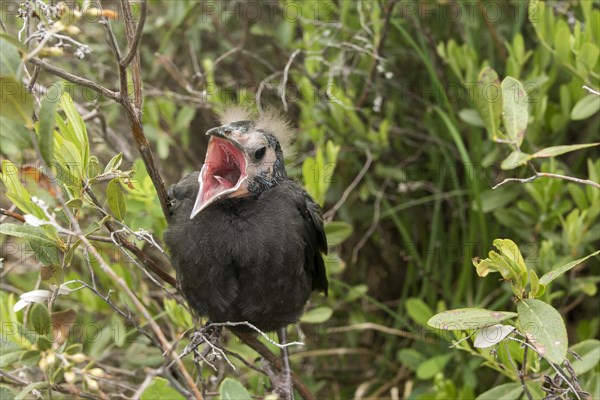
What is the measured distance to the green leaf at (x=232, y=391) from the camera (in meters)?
1.59

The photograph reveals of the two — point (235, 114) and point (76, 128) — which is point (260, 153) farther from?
point (76, 128)

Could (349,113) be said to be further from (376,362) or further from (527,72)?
(376,362)

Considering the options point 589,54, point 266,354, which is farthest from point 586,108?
point 266,354

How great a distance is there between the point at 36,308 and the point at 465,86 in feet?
5.97

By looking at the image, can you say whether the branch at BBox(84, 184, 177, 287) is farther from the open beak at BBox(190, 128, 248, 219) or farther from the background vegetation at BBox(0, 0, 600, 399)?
the open beak at BBox(190, 128, 248, 219)

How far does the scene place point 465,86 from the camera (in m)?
2.78

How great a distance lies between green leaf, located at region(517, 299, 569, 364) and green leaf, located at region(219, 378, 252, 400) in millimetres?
620

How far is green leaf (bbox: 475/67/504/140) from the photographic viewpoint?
6.49 ft

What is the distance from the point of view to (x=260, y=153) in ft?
7.04

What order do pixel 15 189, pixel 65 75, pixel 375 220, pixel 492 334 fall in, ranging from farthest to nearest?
1. pixel 375 220
2. pixel 15 189
3. pixel 492 334
4. pixel 65 75

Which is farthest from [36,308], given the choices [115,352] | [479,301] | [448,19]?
[448,19]

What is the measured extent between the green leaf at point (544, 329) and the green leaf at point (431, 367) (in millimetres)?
1134

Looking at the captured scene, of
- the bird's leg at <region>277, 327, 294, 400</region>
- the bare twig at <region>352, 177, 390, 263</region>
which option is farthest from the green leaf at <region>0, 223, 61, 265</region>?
the bare twig at <region>352, 177, 390, 263</region>

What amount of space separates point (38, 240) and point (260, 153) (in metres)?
0.72
